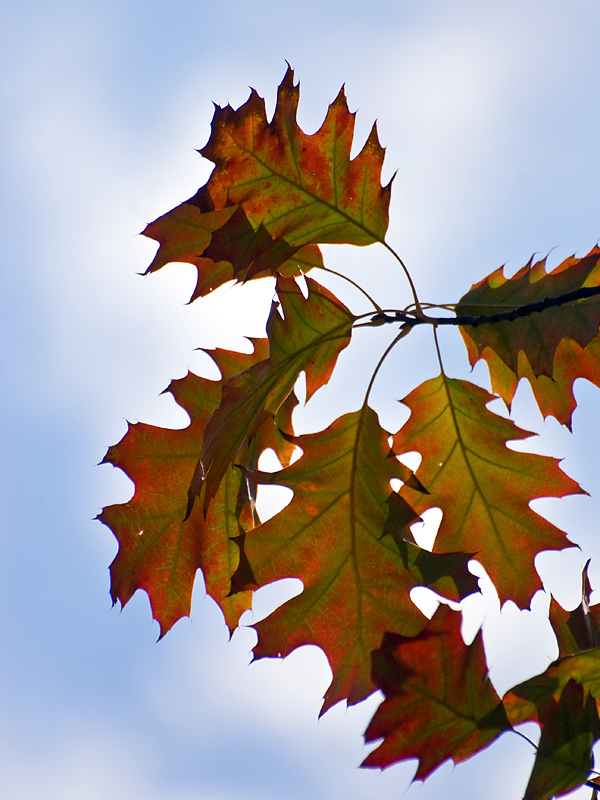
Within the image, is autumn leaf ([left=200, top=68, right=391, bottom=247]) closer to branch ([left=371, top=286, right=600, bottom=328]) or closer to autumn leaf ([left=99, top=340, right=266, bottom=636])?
branch ([left=371, top=286, right=600, bottom=328])

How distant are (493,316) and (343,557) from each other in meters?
0.58

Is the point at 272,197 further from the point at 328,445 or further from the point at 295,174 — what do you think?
the point at 328,445

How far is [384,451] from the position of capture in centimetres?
160

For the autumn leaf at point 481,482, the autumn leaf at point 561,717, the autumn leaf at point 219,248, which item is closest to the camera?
the autumn leaf at point 561,717

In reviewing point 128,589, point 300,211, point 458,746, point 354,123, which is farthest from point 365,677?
point 354,123

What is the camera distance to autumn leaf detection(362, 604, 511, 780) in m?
1.03

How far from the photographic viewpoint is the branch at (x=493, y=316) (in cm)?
136

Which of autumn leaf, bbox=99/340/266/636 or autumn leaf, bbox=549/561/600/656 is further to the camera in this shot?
autumn leaf, bbox=99/340/266/636

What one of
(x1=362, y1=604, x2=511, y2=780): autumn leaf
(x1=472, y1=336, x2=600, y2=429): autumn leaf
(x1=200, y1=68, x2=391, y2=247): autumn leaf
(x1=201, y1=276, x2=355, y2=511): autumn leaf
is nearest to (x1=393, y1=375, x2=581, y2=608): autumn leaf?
(x1=472, y1=336, x2=600, y2=429): autumn leaf

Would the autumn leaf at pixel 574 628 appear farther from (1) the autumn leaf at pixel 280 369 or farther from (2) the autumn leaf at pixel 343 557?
(1) the autumn leaf at pixel 280 369

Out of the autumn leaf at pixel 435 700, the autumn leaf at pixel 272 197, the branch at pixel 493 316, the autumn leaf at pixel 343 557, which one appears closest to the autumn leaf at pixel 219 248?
the autumn leaf at pixel 272 197

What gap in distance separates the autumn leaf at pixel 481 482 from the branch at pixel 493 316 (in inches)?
6.7

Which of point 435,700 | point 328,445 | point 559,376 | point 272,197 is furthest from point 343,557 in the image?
point 272,197

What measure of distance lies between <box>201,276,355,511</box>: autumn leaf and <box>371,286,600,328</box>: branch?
109mm
